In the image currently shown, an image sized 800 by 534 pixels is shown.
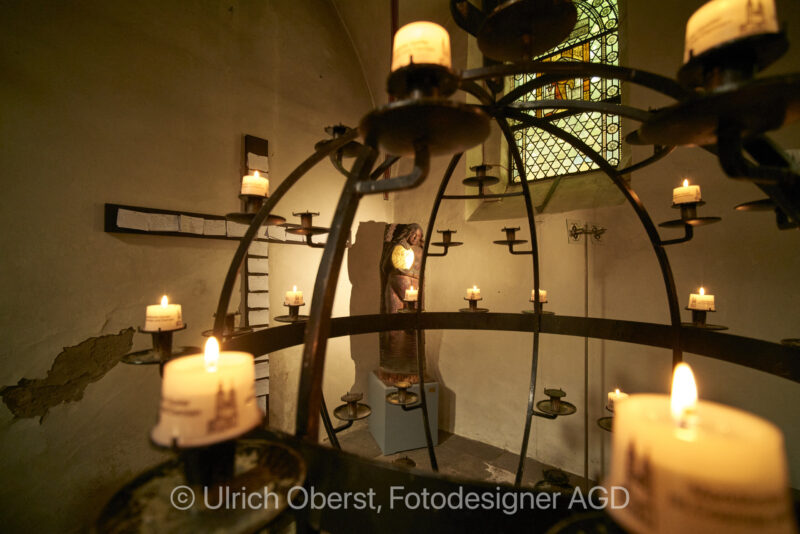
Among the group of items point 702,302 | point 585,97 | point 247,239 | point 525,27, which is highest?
point 585,97

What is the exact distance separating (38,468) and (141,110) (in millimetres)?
2298

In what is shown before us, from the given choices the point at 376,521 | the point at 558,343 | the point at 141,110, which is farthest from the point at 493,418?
the point at 141,110

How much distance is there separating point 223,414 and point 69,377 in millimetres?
2390

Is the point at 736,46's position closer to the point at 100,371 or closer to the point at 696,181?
the point at 696,181

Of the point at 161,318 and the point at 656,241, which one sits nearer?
the point at 161,318

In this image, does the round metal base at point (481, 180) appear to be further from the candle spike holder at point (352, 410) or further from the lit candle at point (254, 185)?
the candle spike holder at point (352, 410)

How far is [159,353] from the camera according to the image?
3.54ft

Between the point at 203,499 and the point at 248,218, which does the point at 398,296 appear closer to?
the point at 248,218

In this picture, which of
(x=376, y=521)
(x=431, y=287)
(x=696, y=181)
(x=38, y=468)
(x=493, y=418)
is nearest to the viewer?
(x=376, y=521)

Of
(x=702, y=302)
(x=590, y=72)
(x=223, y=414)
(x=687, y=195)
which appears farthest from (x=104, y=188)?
(x=702, y=302)

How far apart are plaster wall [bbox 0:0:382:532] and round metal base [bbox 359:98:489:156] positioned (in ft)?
5.62

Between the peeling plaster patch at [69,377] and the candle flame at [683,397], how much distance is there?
2842mm

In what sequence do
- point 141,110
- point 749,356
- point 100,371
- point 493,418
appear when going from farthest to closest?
point 493,418
point 141,110
point 100,371
point 749,356

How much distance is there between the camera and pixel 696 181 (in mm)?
2518
